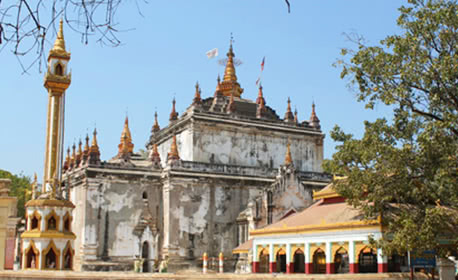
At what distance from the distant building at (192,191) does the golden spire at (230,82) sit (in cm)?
266

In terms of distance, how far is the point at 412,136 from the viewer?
1802 cm

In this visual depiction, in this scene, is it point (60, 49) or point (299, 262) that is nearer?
point (299, 262)

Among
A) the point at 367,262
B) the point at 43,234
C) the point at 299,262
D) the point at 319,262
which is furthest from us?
the point at 299,262

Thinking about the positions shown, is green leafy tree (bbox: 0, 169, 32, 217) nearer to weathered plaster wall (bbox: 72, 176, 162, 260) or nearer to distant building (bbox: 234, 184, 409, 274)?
weathered plaster wall (bbox: 72, 176, 162, 260)

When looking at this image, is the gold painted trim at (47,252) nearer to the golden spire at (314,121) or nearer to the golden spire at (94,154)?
the golden spire at (94,154)

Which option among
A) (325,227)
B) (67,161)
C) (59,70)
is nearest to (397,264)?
(325,227)

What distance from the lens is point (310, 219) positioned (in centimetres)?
2405

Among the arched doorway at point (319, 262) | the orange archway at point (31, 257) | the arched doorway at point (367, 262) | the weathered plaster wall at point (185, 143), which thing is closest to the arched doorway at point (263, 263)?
the arched doorway at point (319, 262)

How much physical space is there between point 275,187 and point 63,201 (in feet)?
44.4

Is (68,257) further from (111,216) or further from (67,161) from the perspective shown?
(67,161)

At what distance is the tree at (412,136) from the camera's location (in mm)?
16734

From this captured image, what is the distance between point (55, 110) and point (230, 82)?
15.3 m

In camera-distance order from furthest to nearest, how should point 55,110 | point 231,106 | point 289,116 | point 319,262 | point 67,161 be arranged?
point 67,161
point 289,116
point 231,106
point 55,110
point 319,262

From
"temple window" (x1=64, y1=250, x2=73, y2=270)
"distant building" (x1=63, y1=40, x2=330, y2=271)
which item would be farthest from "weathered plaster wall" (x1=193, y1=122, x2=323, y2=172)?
"temple window" (x1=64, y1=250, x2=73, y2=270)
